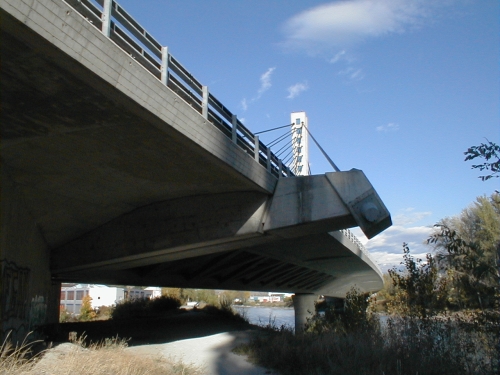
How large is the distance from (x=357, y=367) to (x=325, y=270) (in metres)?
23.6

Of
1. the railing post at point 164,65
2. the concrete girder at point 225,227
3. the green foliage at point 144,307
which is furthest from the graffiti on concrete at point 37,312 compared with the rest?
the green foliage at point 144,307

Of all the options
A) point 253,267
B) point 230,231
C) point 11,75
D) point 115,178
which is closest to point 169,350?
point 230,231

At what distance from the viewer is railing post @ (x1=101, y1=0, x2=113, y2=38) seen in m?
9.03

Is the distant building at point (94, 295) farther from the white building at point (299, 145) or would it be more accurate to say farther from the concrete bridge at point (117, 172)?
the white building at point (299, 145)

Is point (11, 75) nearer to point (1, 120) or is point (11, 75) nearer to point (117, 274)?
point (1, 120)

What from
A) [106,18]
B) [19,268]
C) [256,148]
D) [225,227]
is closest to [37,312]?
[19,268]

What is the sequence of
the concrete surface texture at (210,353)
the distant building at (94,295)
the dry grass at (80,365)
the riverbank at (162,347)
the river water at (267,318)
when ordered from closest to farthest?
the dry grass at (80,365)
the riverbank at (162,347)
the concrete surface texture at (210,353)
the river water at (267,318)
the distant building at (94,295)

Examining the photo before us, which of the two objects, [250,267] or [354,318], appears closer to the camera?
[354,318]

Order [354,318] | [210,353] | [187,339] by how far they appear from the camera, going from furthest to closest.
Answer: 1. [187,339]
2. [354,318]
3. [210,353]

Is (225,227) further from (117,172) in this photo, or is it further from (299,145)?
(299,145)

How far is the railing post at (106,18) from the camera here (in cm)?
903

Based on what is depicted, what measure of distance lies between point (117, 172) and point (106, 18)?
5275 millimetres

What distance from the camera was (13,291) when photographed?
13.5 meters

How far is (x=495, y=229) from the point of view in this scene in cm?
1149
